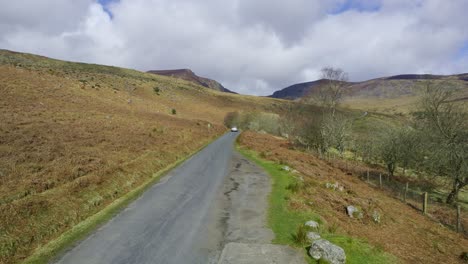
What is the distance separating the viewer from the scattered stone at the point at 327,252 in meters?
8.82

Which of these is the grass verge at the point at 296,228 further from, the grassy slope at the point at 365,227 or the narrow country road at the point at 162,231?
the narrow country road at the point at 162,231

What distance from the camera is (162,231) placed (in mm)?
11164

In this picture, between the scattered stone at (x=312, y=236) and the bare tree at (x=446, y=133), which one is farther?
the bare tree at (x=446, y=133)

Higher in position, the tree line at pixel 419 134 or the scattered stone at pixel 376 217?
the tree line at pixel 419 134

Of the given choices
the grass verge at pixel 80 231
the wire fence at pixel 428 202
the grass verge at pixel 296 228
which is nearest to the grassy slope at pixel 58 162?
the grass verge at pixel 80 231

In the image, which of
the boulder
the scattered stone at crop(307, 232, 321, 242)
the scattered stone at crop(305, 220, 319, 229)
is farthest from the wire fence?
the scattered stone at crop(307, 232, 321, 242)

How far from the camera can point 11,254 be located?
898 centimetres

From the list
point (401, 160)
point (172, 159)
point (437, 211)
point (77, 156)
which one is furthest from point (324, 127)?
point (77, 156)

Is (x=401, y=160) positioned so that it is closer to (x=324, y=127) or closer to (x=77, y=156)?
(x=324, y=127)

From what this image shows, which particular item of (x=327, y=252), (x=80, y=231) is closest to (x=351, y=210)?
(x=327, y=252)

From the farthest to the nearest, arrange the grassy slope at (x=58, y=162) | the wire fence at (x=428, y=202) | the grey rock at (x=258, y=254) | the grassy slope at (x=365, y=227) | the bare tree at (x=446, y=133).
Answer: the bare tree at (x=446, y=133)
the wire fence at (x=428, y=202)
the grassy slope at (x=58, y=162)
the grassy slope at (x=365, y=227)
the grey rock at (x=258, y=254)

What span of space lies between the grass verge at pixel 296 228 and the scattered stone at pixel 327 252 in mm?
251

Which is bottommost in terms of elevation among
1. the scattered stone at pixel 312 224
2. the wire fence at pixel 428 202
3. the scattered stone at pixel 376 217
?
the wire fence at pixel 428 202

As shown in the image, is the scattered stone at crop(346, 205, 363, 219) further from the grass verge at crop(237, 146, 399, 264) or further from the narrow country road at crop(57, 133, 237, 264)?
the narrow country road at crop(57, 133, 237, 264)
